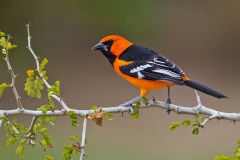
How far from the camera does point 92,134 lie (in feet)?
41.1

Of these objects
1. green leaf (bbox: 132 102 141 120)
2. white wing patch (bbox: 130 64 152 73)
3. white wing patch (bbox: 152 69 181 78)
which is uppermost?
white wing patch (bbox: 130 64 152 73)

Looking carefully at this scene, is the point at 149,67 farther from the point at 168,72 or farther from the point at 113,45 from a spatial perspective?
the point at 113,45

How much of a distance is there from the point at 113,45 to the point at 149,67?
409mm

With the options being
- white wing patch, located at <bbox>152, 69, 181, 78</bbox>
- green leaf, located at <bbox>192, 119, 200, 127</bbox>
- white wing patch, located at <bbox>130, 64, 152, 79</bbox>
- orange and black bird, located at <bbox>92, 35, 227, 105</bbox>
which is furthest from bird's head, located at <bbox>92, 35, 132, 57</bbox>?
green leaf, located at <bbox>192, 119, 200, 127</bbox>

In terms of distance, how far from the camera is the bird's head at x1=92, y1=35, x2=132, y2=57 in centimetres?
521

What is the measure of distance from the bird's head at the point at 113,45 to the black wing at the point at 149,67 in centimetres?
5

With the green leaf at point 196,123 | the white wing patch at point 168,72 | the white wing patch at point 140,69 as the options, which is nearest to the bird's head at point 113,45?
the white wing patch at point 140,69

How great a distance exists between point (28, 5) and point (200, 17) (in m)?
4.26

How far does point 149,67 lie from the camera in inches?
200

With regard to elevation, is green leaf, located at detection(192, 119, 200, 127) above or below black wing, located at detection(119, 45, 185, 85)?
below

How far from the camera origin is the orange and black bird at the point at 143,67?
485 centimetres

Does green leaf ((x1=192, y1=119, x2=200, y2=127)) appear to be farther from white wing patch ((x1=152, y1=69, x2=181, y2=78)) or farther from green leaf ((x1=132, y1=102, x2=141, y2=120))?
white wing patch ((x1=152, y1=69, x2=181, y2=78))

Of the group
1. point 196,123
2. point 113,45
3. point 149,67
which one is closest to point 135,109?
point 196,123

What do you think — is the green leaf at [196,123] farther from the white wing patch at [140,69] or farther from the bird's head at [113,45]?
the bird's head at [113,45]
